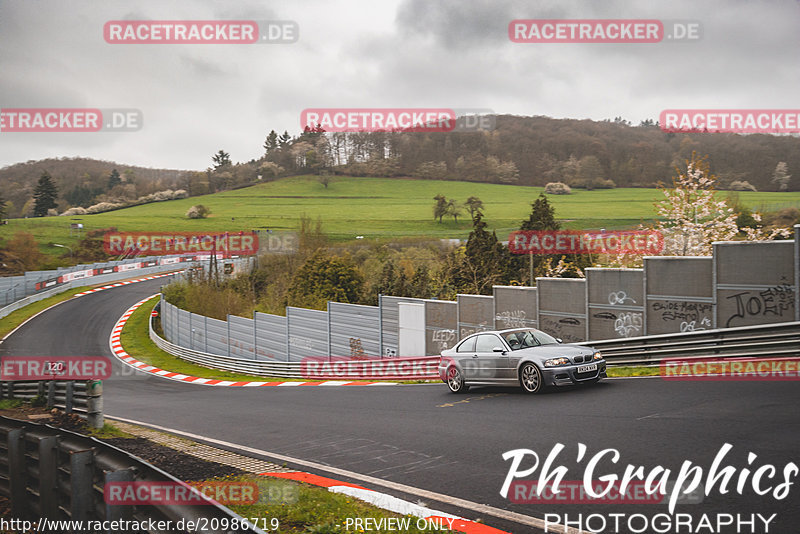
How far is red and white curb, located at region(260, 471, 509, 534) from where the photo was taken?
19.1 feet

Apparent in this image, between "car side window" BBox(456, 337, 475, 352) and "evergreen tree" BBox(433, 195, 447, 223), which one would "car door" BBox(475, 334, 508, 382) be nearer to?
"car side window" BBox(456, 337, 475, 352)

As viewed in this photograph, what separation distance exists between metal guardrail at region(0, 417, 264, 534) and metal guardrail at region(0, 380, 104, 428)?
3.92m

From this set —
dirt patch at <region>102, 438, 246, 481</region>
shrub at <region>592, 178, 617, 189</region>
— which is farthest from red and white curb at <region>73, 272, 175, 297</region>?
shrub at <region>592, 178, 617, 189</region>

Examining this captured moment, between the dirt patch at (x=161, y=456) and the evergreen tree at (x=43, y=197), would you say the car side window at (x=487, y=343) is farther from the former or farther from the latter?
the evergreen tree at (x=43, y=197)

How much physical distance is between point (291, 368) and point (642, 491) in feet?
84.8

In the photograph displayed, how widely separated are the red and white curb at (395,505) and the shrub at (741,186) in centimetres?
7528

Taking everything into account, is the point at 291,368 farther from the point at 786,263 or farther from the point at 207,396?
the point at 786,263

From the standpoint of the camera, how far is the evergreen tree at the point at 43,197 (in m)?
150

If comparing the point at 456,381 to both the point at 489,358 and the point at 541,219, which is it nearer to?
the point at 489,358

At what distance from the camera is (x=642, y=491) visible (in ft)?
20.8

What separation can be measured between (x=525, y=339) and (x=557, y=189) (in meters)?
97.2

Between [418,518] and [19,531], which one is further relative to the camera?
[19,531]

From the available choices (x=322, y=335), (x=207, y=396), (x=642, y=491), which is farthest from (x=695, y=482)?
(x=322, y=335)

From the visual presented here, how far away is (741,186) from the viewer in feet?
243
